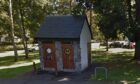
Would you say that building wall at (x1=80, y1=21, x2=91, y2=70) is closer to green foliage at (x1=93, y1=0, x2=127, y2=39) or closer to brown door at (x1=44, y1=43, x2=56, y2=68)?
green foliage at (x1=93, y1=0, x2=127, y2=39)

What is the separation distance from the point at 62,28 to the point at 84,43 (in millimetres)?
2395

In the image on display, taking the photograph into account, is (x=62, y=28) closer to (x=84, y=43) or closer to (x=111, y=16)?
(x=84, y=43)

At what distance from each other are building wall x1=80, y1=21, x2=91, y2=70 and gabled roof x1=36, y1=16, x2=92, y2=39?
0.68m

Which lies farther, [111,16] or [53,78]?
[111,16]

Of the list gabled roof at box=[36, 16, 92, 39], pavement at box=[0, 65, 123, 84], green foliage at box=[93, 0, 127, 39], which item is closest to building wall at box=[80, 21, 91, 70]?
gabled roof at box=[36, 16, 92, 39]

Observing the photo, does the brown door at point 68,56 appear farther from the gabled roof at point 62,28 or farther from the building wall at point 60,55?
the gabled roof at point 62,28

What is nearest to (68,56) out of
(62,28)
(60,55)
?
(60,55)

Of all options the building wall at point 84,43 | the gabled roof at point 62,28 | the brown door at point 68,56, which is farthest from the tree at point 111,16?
the brown door at point 68,56

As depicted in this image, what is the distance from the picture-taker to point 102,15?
25.3 m

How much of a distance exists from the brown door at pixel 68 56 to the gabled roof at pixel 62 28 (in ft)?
3.05

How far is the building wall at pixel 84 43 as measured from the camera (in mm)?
22891

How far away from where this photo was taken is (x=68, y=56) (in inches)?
896

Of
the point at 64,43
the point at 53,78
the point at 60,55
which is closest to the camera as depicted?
the point at 53,78

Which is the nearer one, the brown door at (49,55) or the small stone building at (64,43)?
the small stone building at (64,43)
